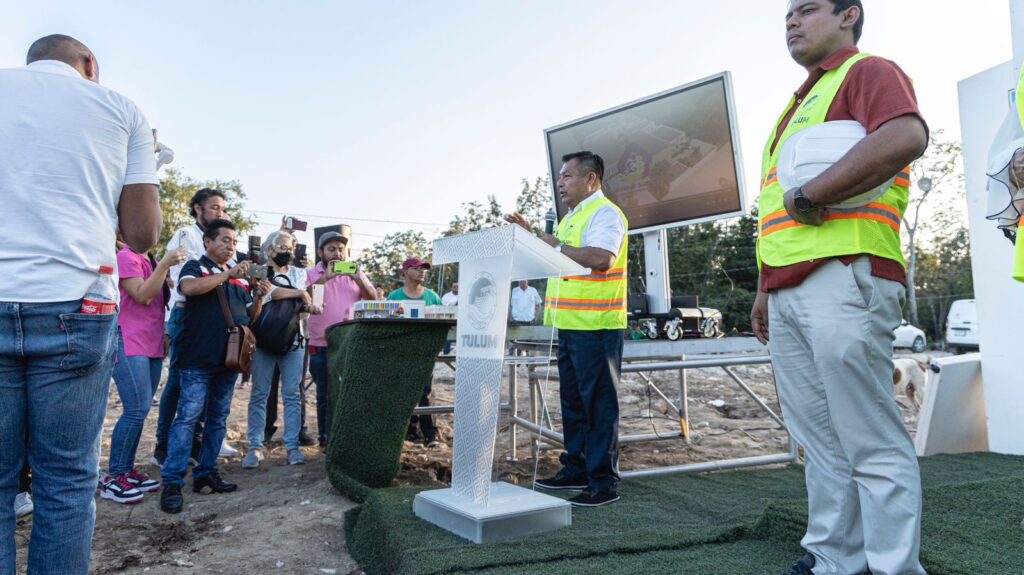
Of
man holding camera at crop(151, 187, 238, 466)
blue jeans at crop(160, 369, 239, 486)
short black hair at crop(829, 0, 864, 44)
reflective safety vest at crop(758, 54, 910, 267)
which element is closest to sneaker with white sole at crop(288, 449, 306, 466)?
blue jeans at crop(160, 369, 239, 486)

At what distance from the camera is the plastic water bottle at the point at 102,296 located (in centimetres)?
191

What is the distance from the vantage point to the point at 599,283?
12.2 ft

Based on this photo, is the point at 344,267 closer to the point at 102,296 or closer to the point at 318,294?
the point at 318,294

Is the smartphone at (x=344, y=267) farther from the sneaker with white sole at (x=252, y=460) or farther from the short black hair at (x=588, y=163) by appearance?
the short black hair at (x=588, y=163)

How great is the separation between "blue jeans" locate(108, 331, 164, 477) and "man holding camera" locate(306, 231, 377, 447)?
172cm

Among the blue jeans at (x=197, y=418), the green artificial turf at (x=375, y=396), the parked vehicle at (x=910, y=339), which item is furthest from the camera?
the parked vehicle at (x=910, y=339)

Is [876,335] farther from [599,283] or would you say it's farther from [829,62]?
[599,283]

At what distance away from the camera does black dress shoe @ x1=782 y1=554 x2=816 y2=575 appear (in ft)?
6.94

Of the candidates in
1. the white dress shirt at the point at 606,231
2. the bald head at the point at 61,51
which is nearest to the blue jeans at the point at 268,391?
the white dress shirt at the point at 606,231

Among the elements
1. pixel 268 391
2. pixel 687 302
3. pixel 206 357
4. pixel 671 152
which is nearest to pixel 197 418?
pixel 206 357

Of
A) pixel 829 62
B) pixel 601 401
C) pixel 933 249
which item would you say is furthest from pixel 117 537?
pixel 933 249

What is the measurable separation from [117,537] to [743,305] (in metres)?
31.1

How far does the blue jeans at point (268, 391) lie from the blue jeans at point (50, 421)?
3.08 m

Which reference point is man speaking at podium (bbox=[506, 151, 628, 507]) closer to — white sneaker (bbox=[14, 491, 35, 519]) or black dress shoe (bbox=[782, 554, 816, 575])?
black dress shoe (bbox=[782, 554, 816, 575])
